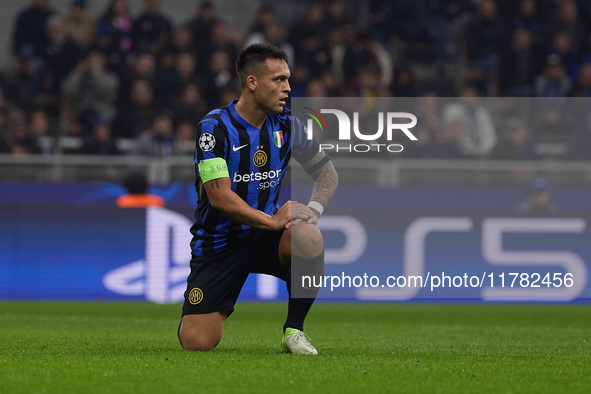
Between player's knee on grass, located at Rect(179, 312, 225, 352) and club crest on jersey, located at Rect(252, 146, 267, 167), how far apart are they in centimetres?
99

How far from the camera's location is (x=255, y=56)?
237 inches

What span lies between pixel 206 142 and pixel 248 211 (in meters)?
0.49

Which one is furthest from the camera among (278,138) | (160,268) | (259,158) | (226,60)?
(226,60)

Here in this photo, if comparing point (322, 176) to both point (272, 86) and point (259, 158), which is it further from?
→ point (272, 86)

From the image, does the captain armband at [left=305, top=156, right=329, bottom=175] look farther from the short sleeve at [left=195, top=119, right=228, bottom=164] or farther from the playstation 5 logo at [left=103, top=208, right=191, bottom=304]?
the playstation 5 logo at [left=103, top=208, right=191, bottom=304]

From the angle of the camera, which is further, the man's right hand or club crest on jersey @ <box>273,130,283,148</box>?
club crest on jersey @ <box>273,130,283,148</box>

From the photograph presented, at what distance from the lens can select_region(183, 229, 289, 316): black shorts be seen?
609 centimetres

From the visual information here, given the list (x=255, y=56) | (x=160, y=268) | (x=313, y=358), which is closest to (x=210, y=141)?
(x=255, y=56)

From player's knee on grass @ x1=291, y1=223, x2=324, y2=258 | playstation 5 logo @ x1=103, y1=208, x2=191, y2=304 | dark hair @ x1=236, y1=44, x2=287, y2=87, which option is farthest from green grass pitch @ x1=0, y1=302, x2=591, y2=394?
dark hair @ x1=236, y1=44, x2=287, y2=87

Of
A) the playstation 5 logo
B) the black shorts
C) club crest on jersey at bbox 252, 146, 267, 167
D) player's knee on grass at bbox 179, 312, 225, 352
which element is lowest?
the playstation 5 logo

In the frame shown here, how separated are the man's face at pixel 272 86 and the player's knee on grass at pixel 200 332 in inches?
53.5

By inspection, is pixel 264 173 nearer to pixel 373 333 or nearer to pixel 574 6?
pixel 373 333

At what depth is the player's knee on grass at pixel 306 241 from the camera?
596cm

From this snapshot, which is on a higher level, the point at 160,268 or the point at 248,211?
the point at 248,211
